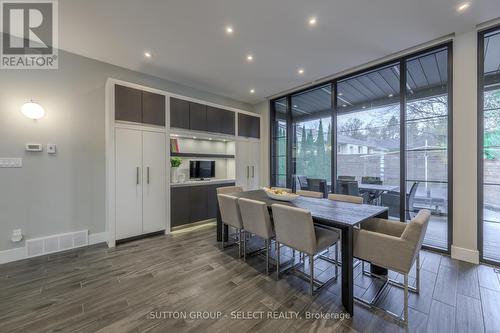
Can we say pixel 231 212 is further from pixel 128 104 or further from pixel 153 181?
pixel 128 104

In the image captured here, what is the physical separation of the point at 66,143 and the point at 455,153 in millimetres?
5891

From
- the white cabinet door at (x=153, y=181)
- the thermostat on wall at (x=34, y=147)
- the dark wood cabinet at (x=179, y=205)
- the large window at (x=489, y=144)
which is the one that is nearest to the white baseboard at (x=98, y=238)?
the white cabinet door at (x=153, y=181)

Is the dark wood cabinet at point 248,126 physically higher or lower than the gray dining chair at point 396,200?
higher

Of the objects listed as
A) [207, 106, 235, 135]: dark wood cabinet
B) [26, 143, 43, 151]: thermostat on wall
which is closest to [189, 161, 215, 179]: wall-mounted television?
[207, 106, 235, 135]: dark wood cabinet

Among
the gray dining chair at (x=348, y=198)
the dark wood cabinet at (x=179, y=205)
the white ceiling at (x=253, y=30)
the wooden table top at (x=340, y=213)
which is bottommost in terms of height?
the dark wood cabinet at (x=179, y=205)

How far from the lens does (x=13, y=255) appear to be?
9.09 feet

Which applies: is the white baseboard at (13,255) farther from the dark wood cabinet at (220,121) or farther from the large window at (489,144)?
the large window at (489,144)

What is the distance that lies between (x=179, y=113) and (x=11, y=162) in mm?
2500

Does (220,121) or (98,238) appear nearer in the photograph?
(98,238)

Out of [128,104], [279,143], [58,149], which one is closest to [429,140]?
[279,143]

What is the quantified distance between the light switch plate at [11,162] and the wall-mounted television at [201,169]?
2.61 metres

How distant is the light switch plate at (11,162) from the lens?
108 inches

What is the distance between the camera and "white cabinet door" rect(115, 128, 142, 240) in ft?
10.8

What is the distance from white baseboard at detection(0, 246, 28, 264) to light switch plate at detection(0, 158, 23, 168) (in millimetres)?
1164
